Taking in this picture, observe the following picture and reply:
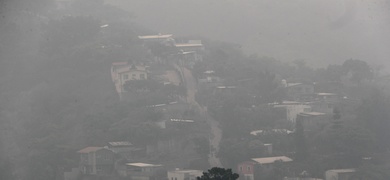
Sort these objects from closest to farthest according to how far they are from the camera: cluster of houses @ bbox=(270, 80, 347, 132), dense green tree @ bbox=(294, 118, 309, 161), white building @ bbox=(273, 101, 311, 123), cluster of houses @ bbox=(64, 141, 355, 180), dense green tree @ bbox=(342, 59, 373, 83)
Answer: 1. cluster of houses @ bbox=(64, 141, 355, 180)
2. dense green tree @ bbox=(294, 118, 309, 161)
3. cluster of houses @ bbox=(270, 80, 347, 132)
4. white building @ bbox=(273, 101, 311, 123)
5. dense green tree @ bbox=(342, 59, 373, 83)

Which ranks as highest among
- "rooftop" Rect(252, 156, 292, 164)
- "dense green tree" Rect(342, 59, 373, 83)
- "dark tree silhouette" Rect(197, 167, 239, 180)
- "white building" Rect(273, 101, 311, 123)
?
"dense green tree" Rect(342, 59, 373, 83)

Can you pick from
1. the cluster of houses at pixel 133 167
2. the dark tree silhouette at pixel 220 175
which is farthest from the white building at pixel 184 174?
the dark tree silhouette at pixel 220 175

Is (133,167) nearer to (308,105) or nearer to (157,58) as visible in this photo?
(308,105)

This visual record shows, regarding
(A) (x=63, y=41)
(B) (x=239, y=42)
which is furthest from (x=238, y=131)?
(B) (x=239, y=42)

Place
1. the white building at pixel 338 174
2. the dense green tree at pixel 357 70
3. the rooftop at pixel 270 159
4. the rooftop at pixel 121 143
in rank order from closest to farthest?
the white building at pixel 338 174, the rooftop at pixel 270 159, the rooftop at pixel 121 143, the dense green tree at pixel 357 70

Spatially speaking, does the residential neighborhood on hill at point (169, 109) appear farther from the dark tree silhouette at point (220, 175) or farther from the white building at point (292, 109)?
the dark tree silhouette at point (220, 175)

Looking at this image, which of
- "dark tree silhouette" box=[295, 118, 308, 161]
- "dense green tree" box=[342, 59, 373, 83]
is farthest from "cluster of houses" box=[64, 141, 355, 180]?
"dense green tree" box=[342, 59, 373, 83]

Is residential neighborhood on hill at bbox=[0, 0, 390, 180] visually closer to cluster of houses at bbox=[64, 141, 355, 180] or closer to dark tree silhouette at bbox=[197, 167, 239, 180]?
cluster of houses at bbox=[64, 141, 355, 180]

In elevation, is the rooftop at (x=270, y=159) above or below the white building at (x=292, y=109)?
below

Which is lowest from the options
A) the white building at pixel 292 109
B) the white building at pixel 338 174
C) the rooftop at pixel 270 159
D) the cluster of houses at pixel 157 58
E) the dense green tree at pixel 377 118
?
the white building at pixel 338 174
